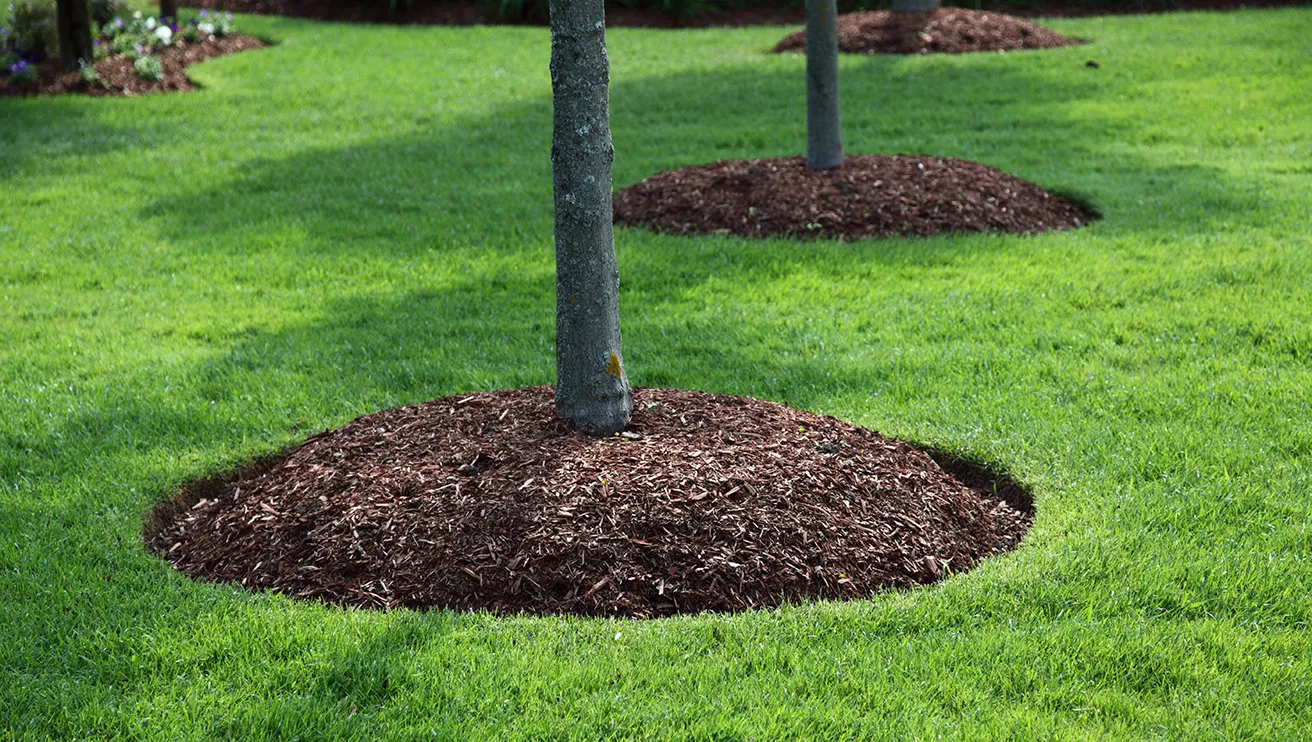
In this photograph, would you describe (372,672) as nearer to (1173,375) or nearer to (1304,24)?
(1173,375)

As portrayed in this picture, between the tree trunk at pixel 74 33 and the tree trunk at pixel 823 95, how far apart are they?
8575mm

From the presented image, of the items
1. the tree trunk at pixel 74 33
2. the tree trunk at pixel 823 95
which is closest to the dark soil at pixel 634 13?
the tree trunk at pixel 74 33

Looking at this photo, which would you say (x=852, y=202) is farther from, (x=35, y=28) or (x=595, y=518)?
(x=35, y=28)

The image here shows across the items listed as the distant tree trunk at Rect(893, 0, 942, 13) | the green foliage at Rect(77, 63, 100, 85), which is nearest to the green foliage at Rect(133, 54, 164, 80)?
the green foliage at Rect(77, 63, 100, 85)

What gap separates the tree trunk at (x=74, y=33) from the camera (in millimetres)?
13461

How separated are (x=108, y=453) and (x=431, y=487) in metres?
1.71

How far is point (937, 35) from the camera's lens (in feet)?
49.5

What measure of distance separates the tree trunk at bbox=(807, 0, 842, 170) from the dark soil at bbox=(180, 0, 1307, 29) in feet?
32.3

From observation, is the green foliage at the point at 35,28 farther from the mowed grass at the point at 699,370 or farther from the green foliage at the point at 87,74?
the mowed grass at the point at 699,370

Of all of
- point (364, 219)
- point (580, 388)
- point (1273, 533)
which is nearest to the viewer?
point (1273, 533)

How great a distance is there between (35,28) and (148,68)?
1.33 m

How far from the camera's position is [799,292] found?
7297 mm

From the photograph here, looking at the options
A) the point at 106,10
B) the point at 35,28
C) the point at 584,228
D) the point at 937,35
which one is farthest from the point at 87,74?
the point at 584,228

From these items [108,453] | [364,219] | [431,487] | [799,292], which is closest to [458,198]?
[364,219]
